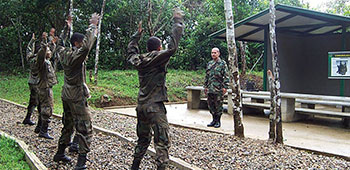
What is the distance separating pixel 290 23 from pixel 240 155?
764cm

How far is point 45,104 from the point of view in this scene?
242 inches

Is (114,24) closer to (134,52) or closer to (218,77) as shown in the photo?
(218,77)

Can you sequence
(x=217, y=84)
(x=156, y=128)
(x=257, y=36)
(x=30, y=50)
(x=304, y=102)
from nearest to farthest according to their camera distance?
1. (x=156, y=128)
2. (x=30, y=50)
3. (x=217, y=84)
4. (x=304, y=102)
5. (x=257, y=36)

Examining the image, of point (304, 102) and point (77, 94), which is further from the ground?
point (77, 94)

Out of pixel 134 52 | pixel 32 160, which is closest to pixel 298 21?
pixel 134 52

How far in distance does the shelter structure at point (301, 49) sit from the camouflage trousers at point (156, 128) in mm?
7595

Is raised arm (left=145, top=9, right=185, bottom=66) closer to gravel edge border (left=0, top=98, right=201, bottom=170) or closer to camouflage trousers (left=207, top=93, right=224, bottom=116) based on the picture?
gravel edge border (left=0, top=98, right=201, bottom=170)

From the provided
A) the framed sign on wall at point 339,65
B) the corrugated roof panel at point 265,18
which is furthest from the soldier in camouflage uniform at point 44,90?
the framed sign on wall at point 339,65

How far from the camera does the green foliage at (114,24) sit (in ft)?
55.2

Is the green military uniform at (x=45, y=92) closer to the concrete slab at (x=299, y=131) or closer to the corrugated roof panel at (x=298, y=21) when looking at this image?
the concrete slab at (x=299, y=131)

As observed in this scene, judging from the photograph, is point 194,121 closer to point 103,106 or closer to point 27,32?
point 103,106

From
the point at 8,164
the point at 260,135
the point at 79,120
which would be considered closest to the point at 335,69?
the point at 260,135

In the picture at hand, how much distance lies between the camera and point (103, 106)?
38.1 ft

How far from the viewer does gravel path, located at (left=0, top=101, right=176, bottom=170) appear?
462 centimetres
